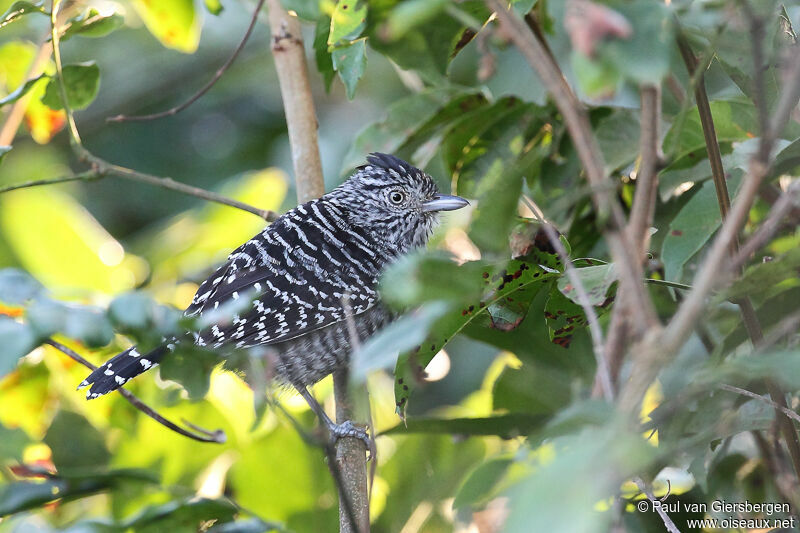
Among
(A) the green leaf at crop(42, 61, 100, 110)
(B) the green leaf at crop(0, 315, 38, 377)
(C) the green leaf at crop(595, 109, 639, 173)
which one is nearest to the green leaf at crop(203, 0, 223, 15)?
Answer: (A) the green leaf at crop(42, 61, 100, 110)

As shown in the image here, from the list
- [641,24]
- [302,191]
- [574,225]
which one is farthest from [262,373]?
[302,191]

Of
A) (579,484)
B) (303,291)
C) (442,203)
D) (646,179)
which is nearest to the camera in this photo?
(579,484)

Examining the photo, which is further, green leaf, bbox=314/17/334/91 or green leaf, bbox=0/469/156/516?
green leaf, bbox=314/17/334/91

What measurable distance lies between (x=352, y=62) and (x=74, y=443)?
132 centimetres

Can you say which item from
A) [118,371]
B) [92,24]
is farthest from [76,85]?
[118,371]

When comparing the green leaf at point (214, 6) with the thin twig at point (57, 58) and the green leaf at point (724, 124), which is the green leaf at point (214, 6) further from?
the green leaf at point (724, 124)

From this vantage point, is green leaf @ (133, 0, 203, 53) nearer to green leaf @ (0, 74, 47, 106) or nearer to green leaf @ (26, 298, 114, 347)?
green leaf @ (0, 74, 47, 106)

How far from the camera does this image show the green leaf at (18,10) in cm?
169

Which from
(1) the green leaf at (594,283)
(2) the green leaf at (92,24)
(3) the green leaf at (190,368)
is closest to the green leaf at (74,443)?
(2) the green leaf at (92,24)

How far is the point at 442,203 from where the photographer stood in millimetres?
2984

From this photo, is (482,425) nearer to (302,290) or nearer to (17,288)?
(302,290)

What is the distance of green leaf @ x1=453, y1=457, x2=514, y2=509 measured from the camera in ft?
5.42

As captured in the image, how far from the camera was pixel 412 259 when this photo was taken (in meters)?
0.89

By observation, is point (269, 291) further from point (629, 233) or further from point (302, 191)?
point (629, 233)
